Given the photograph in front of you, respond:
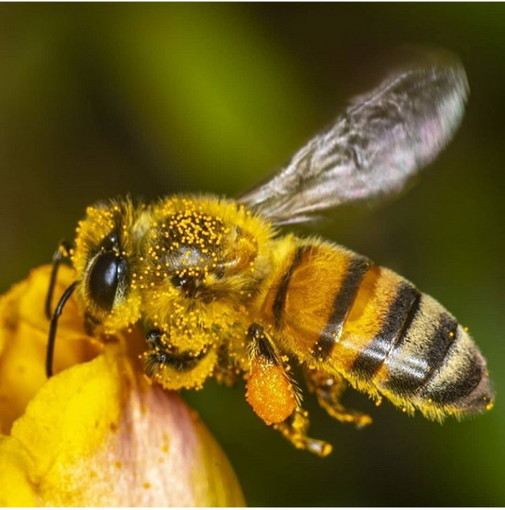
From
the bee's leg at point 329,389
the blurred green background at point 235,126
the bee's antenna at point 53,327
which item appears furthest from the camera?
the blurred green background at point 235,126

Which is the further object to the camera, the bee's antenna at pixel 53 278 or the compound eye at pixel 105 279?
the bee's antenna at pixel 53 278

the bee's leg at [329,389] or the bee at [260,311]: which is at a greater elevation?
the bee at [260,311]

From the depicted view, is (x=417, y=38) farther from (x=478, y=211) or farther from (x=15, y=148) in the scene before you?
(x=15, y=148)

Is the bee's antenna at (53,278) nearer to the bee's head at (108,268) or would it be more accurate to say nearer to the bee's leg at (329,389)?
the bee's head at (108,268)

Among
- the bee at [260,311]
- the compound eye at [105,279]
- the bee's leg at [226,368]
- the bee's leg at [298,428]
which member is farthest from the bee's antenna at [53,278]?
the bee's leg at [298,428]

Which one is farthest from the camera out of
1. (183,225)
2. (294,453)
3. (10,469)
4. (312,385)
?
(294,453)

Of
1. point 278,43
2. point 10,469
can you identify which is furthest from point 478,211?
point 10,469
